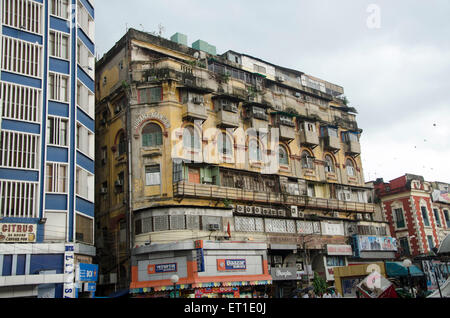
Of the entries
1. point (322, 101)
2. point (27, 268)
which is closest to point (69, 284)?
point (27, 268)

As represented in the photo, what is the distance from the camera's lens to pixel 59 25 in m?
33.3

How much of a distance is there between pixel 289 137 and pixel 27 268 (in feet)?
92.8

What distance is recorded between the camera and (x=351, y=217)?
165 ft

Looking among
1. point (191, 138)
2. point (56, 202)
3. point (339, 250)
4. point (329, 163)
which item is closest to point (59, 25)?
point (56, 202)

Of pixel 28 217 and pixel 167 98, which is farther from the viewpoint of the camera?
pixel 167 98

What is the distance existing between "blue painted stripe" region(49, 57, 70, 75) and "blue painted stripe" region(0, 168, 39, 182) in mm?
7985

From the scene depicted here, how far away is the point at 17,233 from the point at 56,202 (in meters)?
3.32

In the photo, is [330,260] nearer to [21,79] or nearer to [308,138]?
[308,138]

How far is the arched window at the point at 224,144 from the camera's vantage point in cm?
4125

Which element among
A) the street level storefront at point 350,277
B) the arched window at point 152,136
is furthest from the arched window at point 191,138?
the street level storefront at point 350,277

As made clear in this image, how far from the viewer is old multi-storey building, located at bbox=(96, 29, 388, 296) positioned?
34219 millimetres

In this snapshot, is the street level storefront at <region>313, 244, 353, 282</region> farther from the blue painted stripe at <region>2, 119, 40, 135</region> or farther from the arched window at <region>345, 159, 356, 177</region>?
the blue painted stripe at <region>2, 119, 40, 135</region>

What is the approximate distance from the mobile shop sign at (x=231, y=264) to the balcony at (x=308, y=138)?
1778 centimetres

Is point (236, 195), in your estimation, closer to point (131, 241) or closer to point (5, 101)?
point (131, 241)
